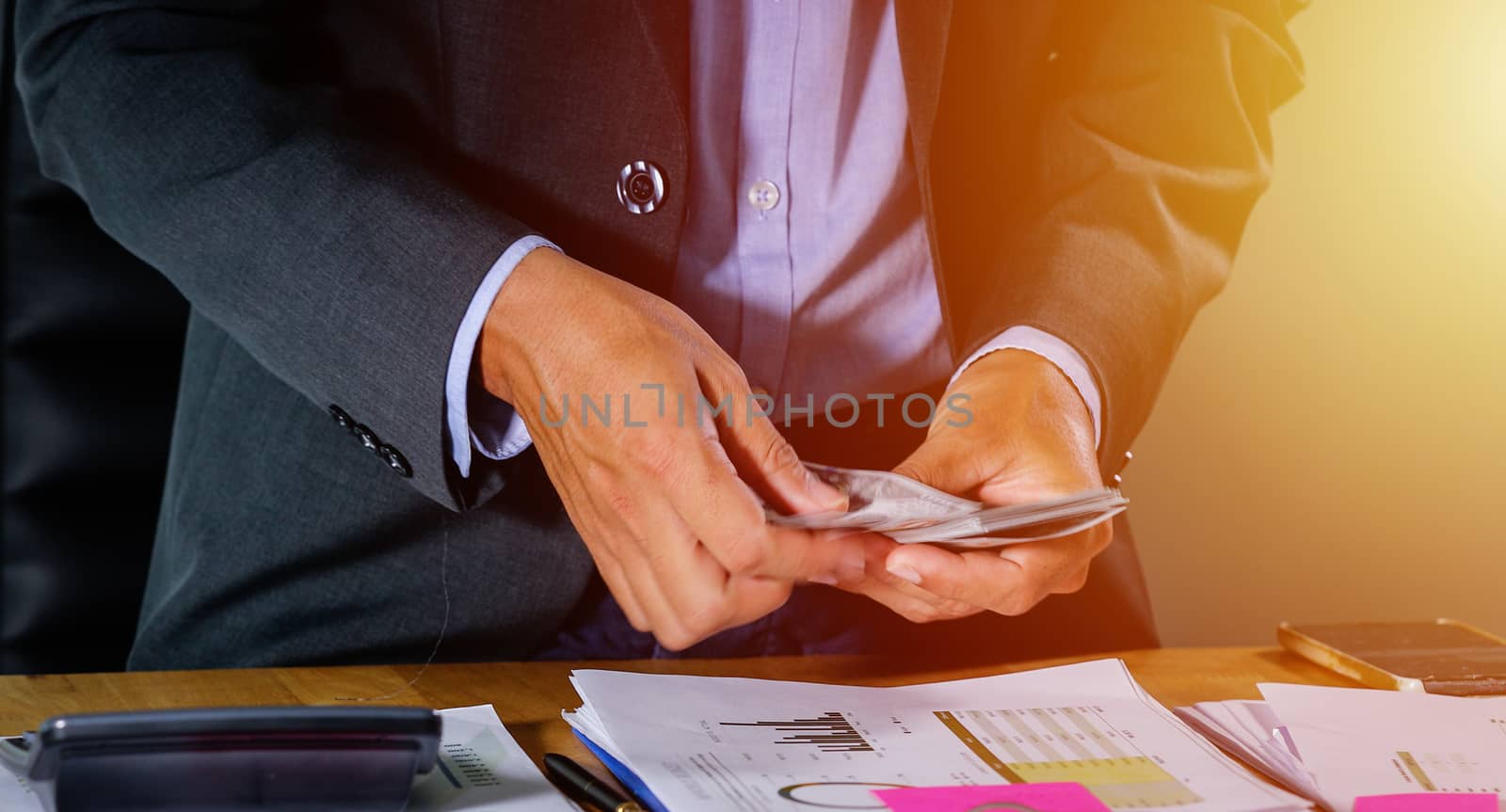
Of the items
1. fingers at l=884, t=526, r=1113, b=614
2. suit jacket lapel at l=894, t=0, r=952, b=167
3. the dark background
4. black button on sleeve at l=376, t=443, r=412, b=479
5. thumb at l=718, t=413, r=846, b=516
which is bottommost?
the dark background

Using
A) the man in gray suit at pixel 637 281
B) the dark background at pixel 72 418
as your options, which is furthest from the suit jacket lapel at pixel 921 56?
the dark background at pixel 72 418

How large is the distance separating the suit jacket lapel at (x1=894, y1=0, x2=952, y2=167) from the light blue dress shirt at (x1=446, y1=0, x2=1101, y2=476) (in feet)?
0.10

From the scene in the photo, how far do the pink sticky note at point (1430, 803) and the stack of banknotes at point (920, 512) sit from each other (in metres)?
0.18

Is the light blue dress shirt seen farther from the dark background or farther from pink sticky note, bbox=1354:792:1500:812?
the dark background

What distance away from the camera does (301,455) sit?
744mm

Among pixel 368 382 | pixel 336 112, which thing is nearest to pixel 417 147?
pixel 336 112

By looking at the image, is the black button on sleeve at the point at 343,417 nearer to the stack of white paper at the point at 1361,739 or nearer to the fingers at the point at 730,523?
the fingers at the point at 730,523

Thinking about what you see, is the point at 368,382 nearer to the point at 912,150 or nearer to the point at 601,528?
the point at 601,528

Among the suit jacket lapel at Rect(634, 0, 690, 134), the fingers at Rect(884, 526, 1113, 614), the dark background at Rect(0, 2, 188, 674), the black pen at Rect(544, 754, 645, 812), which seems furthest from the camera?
the dark background at Rect(0, 2, 188, 674)

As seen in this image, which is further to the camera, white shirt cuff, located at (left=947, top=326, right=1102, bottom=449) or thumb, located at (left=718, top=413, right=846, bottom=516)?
white shirt cuff, located at (left=947, top=326, right=1102, bottom=449)

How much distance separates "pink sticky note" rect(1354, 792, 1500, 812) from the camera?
1.74 feet

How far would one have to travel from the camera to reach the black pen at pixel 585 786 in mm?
462

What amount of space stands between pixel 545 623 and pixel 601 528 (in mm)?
223

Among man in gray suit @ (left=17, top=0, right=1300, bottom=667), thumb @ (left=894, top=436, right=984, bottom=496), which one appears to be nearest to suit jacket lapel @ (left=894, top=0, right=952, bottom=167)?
man in gray suit @ (left=17, top=0, right=1300, bottom=667)
